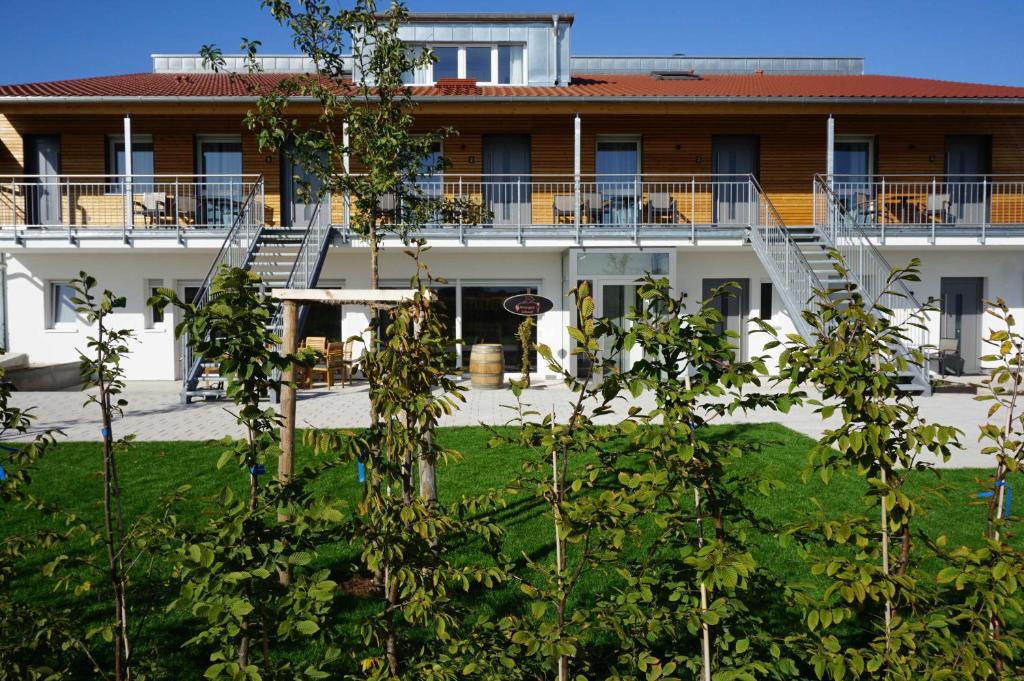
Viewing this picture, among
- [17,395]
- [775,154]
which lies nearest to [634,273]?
[775,154]

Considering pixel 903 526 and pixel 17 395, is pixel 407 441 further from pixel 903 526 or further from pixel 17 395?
pixel 17 395

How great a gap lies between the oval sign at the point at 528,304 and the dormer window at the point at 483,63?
7514 millimetres

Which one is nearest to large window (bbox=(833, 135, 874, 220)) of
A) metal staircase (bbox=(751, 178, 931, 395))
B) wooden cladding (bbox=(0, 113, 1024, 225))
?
wooden cladding (bbox=(0, 113, 1024, 225))

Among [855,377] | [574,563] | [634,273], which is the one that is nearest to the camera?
[855,377]

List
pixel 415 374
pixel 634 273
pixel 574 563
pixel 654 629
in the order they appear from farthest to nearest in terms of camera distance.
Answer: pixel 634 273
pixel 574 563
pixel 415 374
pixel 654 629

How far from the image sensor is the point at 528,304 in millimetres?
15406

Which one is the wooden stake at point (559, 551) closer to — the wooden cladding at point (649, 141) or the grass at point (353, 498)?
the grass at point (353, 498)

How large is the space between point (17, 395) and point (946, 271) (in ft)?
69.6

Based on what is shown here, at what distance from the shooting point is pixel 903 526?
253cm

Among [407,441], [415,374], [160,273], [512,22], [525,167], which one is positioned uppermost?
[512,22]

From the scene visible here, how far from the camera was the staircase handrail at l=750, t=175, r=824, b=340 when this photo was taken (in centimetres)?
1262

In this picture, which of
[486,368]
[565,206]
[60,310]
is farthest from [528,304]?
[60,310]

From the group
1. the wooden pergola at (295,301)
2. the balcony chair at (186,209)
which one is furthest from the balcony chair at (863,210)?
the balcony chair at (186,209)

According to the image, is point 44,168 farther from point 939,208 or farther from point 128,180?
point 939,208
